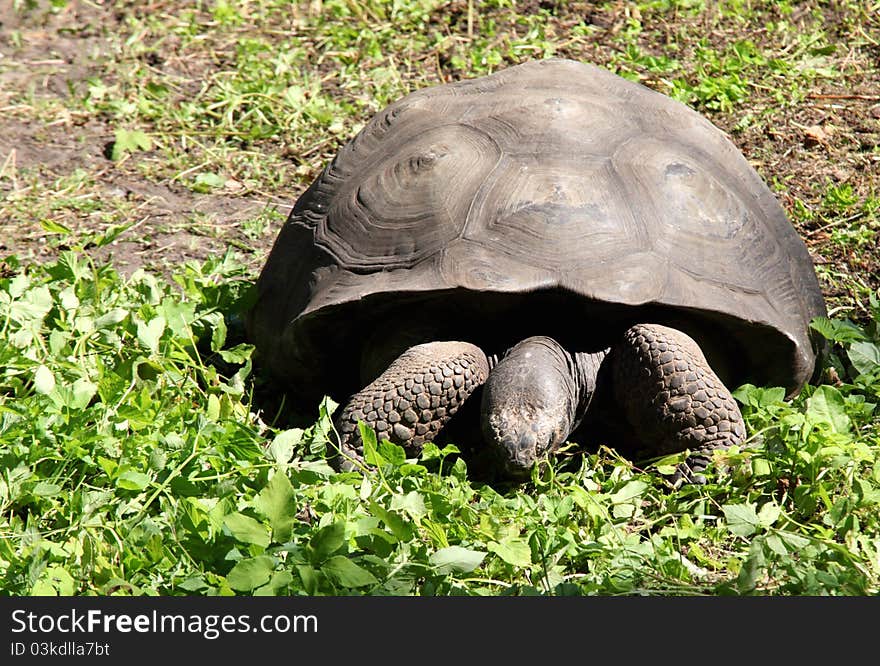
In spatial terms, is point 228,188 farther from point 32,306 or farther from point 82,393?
point 82,393

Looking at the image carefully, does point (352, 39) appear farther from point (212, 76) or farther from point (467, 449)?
point (467, 449)

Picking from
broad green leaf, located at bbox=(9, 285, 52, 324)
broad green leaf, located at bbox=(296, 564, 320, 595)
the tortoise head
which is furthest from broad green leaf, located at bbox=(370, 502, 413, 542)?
broad green leaf, located at bbox=(9, 285, 52, 324)

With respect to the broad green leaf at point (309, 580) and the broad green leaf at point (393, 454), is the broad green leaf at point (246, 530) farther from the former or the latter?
the broad green leaf at point (393, 454)

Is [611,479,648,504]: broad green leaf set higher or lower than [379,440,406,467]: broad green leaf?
lower

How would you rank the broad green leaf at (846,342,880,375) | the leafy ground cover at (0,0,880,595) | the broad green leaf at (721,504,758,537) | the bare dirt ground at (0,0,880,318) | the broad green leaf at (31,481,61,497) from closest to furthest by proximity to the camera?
the leafy ground cover at (0,0,880,595), the broad green leaf at (721,504,758,537), the broad green leaf at (31,481,61,497), the broad green leaf at (846,342,880,375), the bare dirt ground at (0,0,880,318)

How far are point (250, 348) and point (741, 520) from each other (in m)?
1.95

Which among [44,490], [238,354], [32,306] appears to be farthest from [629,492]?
[32,306]

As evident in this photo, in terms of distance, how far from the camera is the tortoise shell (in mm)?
3428

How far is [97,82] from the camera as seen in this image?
6527 mm

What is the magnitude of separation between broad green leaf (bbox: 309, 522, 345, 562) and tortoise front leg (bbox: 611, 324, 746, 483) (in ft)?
4.02

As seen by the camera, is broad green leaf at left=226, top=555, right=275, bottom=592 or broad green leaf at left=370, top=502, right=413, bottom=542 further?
broad green leaf at left=370, top=502, right=413, bottom=542

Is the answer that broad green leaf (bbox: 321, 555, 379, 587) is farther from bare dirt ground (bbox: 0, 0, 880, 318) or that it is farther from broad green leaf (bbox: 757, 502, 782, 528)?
bare dirt ground (bbox: 0, 0, 880, 318)

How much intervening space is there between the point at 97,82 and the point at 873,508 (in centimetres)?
513

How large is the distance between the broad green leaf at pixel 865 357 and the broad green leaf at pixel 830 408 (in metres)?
0.30
